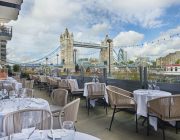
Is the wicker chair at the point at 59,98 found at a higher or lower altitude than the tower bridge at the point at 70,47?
lower

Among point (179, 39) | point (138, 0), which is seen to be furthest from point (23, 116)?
point (138, 0)

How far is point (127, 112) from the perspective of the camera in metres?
6.04

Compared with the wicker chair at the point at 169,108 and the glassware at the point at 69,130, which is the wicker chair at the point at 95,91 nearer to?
the wicker chair at the point at 169,108

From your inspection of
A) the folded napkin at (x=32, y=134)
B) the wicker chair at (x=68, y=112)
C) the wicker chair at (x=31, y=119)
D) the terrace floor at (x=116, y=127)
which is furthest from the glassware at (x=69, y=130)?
the terrace floor at (x=116, y=127)

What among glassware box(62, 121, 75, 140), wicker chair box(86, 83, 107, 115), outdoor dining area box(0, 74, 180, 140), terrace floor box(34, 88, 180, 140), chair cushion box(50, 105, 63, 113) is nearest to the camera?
glassware box(62, 121, 75, 140)

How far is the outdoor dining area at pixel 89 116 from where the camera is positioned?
190cm

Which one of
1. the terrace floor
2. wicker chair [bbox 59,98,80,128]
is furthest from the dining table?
the terrace floor

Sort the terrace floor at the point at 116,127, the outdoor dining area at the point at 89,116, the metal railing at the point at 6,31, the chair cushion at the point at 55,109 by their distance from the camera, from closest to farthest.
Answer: the outdoor dining area at the point at 89,116
the chair cushion at the point at 55,109
the terrace floor at the point at 116,127
the metal railing at the point at 6,31

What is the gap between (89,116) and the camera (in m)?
5.83

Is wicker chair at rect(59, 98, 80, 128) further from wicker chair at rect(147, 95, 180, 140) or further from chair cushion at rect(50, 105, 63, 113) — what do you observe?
wicker chair at rect(147, 95, 180, 140)

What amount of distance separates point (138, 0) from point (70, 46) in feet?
60.5

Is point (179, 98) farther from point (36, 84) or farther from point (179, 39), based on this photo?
point (36, 84)

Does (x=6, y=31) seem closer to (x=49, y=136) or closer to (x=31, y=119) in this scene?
(x=31, y=119)

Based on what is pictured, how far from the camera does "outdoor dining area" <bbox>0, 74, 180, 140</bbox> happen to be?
1901mm
